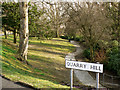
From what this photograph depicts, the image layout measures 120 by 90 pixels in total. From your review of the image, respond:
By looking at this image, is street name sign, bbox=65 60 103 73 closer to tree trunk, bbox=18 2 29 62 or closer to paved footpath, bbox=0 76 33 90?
paved footpath, bbox=0 76 33 90

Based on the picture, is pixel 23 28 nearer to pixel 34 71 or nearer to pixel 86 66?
pixel 34 71

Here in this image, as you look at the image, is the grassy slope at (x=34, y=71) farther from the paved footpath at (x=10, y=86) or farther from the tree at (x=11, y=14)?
the tree at (x=11, y=14)

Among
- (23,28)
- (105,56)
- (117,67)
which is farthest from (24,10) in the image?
(105,56)

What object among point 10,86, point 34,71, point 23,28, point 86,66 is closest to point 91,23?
point 23,28

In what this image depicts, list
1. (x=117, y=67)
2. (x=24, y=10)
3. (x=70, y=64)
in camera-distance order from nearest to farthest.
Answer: (x=70, y=64)
(x=24, y=10)
(x=117, y=67)

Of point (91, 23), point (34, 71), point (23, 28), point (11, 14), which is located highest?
point (11, 14)

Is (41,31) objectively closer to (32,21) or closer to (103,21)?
(32,21)

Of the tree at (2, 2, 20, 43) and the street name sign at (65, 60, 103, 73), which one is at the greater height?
the tree at (2, 2, 20, 43)

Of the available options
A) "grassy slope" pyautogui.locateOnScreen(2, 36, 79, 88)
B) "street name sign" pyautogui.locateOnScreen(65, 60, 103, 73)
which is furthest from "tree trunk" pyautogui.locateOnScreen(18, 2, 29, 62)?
"street name sign" pyautogui.locateOnScreen(65, 60, 103, 73)

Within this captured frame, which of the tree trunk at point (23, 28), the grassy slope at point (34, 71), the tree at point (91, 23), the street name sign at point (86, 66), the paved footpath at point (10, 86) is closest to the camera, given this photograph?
the street name sign at point (86, 66)

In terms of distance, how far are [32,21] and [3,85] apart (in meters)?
14.2

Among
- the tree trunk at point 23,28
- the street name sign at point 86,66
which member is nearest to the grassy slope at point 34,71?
the tree trunk at point 23,28

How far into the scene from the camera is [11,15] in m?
18.2

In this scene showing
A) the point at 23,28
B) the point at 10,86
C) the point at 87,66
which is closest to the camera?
the point at 87,66
